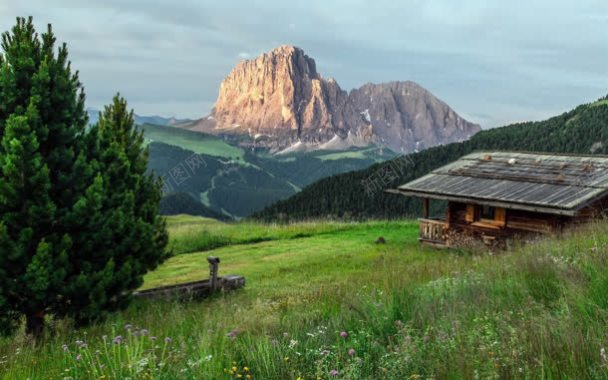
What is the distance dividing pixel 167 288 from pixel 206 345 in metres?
10.7

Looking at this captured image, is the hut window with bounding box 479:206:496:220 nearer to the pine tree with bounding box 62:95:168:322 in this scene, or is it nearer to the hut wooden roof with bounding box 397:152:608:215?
the hut wooden roof with bounding box 397:152:608:215

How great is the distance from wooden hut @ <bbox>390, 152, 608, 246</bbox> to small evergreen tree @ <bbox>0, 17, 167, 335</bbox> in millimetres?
15979

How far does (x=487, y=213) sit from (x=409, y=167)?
100567mm

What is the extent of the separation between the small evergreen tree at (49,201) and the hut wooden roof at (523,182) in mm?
15853

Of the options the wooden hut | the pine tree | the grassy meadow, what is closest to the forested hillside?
the wooden hut

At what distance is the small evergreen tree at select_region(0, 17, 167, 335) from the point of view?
9086mm

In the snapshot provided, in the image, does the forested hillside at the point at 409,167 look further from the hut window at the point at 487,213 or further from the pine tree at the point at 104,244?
the pine tree at the point at 104,244

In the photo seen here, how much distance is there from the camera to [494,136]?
128 metres

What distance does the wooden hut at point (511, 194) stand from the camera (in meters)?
20.3

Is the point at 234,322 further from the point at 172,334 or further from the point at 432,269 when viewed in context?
the point at 432,269

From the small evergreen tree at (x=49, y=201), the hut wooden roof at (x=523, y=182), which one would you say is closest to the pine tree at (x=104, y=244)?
the small evergreen tree at (x=49, y=201)

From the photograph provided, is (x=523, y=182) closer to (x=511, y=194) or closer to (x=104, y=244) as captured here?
(x=511, y=194)

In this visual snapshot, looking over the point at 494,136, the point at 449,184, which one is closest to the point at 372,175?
the point at 494,136

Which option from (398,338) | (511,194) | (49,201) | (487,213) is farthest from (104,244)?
(487,213)
